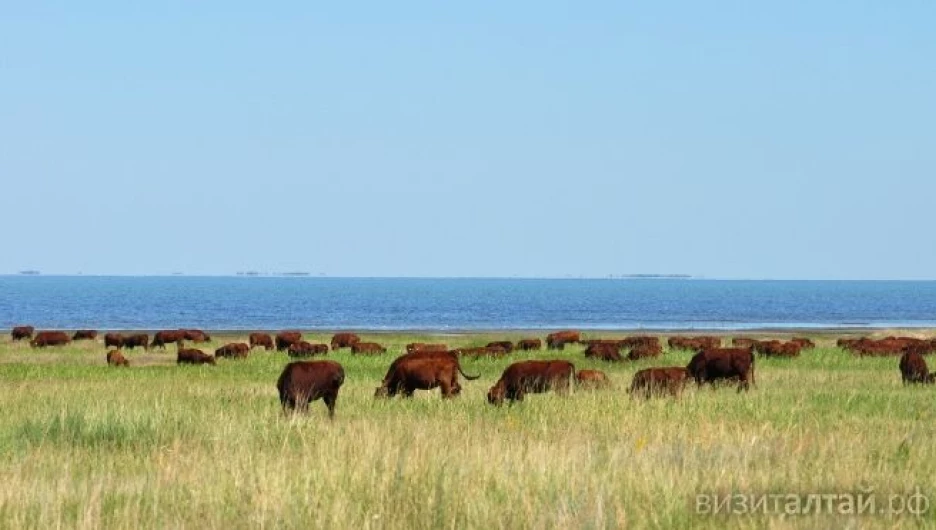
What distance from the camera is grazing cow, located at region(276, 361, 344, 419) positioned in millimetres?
17859

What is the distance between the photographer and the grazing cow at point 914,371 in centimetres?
A: 2378

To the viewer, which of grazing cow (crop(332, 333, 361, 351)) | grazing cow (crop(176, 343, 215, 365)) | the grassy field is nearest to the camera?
the grassy field

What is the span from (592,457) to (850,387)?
1295cm

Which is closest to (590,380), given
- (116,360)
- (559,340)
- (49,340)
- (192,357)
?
(192,357)

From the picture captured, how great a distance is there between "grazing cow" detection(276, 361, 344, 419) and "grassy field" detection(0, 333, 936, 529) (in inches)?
14.4

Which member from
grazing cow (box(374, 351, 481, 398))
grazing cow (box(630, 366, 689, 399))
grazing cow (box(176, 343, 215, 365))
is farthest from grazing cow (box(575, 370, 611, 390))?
grazing cow (box(176, 343, 215, 365))

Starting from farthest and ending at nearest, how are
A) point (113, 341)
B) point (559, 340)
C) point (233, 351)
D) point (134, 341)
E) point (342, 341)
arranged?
point (113, 341) < point (559, 340) < point (134, 341) < point (342, 341) < point (233, 351)

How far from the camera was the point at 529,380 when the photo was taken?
65.9 ft

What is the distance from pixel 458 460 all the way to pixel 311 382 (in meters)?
7.46

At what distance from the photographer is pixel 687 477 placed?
9.81 metres

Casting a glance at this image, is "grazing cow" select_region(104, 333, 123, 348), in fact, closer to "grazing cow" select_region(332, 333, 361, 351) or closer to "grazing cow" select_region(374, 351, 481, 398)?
"grazing cow" select_region(332, 333, 361, 351)

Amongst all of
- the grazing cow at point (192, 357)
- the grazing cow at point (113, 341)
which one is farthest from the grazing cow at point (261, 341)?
the grazing cow at point (192, 357)

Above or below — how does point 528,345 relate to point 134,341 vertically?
above

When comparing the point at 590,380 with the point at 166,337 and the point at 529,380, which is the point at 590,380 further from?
the point at 166,337
